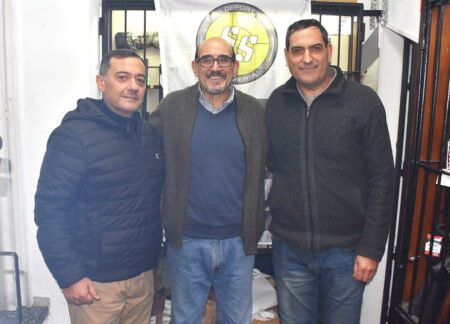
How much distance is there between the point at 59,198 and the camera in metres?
1.37

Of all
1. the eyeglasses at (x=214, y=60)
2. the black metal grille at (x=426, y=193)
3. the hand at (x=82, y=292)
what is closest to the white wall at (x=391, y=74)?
the black metal grille at (x=426, y=193)

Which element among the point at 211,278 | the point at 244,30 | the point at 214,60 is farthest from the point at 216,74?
the point at 211,278

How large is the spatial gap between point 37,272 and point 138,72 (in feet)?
4.54

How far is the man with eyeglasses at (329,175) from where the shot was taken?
4.98 feet

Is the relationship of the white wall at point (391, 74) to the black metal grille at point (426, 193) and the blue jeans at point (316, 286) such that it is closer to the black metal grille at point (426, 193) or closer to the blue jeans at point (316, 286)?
the black metal grille at point (426, 193)

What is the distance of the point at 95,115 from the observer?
1.45 meters

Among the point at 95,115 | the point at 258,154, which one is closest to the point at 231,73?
the point at 258,154

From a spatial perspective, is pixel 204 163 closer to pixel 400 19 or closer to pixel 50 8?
pixel 50 8

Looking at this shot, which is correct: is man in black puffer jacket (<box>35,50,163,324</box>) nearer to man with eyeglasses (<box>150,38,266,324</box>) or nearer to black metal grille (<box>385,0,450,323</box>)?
man with eyeglasses (<box>150,38,266,324</box>)

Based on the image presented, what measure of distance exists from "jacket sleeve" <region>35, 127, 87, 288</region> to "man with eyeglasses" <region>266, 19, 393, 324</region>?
80 centimetres

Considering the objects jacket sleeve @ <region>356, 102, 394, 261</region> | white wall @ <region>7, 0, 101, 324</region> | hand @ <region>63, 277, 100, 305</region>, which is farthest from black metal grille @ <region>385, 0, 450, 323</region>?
white wall @ <region>7, 0, 101, 324</region>

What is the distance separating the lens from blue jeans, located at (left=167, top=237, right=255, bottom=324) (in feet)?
5.54

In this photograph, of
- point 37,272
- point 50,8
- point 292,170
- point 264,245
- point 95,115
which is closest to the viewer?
point 95,115

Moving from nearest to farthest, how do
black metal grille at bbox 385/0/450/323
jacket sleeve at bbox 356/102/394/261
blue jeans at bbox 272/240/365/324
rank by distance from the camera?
jacket sleeve at bbox 356/102/394/261
blue jeans at bbox 272/240/365/324
black metal grille at bbox 385/0/450/323
